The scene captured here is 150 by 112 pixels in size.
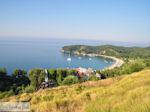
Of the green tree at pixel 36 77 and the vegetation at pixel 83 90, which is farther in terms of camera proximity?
the green tree at pixel 36 77

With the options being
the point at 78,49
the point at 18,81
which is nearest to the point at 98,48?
the point at 78,49

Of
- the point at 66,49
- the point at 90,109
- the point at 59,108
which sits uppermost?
the point at 90,109

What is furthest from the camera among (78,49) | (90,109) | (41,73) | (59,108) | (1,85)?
(78,49)

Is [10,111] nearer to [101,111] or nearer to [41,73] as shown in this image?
[101,111]

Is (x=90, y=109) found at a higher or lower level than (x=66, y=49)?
higher

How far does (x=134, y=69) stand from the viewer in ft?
102

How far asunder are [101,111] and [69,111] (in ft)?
4.80

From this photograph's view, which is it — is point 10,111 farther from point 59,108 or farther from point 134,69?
point 134,69

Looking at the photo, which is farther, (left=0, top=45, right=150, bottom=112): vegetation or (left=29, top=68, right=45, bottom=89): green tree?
(left=29, top=68, right=45, bottom=89): green tree

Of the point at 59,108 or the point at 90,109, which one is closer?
the point at 90,109

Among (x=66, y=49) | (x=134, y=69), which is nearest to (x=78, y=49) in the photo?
(x=66, y=49)

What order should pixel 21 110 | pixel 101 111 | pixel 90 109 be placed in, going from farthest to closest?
pixel 21 110, pixel 90 109, pixel 101 111

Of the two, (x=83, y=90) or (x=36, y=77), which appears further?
(x=36, y=77)

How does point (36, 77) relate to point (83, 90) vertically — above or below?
below
